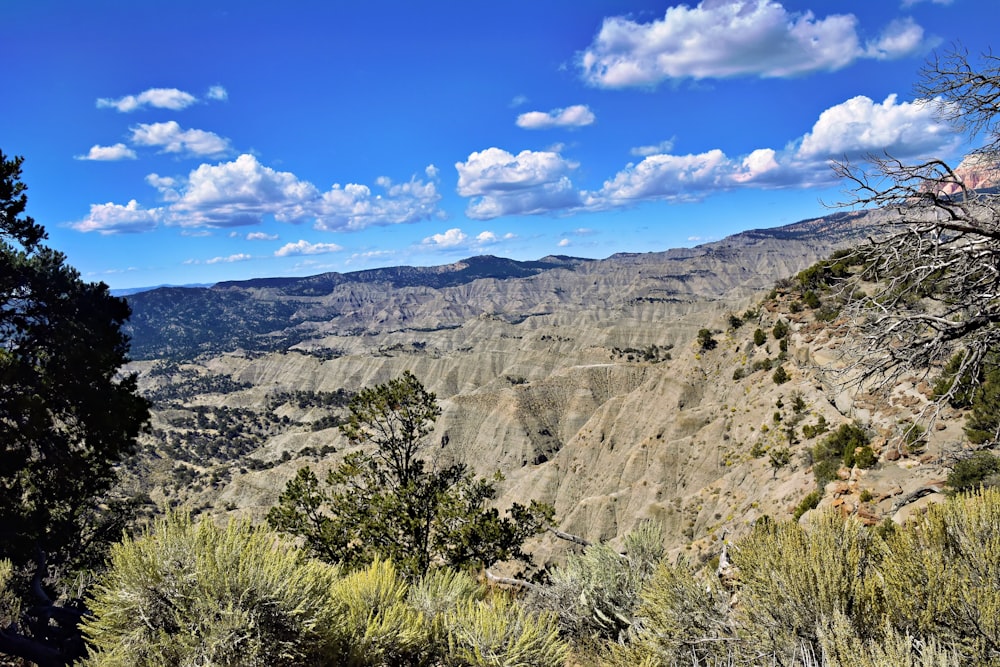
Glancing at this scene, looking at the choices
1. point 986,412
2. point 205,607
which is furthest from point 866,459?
point 205,607

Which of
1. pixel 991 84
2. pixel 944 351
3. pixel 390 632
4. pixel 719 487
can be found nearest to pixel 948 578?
pixel 944 351

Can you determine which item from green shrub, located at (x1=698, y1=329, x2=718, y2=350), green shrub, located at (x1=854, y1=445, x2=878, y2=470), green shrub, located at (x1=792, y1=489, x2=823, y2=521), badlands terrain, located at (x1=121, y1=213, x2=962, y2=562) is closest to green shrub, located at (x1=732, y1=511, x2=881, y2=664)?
badlands terrain, located at (x1=121, y1=213, x2=962, y2=562)

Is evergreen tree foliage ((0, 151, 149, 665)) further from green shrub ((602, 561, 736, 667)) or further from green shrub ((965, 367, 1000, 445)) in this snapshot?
green shrub ((965, 367, 1000, 445))

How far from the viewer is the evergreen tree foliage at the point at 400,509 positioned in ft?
50.9

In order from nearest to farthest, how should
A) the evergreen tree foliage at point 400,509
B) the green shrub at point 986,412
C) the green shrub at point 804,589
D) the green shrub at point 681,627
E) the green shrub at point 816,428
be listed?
the green shrub at point 804,589 < the green shrub at point 681,627 < the green shrub at point 986,412 < the evergreen tree foliage at point 400,509 < the green shrub at point 816,428

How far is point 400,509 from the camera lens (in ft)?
51.9

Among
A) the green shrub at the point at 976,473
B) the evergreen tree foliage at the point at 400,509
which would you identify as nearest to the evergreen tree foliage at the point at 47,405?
the evergreen tree foliage at the point at 400,509

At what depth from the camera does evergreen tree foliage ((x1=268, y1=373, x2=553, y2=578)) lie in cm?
1552

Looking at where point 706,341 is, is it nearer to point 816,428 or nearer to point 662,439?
point 662,439

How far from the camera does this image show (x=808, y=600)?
22.4ft

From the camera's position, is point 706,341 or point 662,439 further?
point 706,341

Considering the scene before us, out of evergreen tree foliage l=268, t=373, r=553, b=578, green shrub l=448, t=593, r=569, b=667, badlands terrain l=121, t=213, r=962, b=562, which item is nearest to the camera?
green shrub l=448, t=593, r=569, b=667

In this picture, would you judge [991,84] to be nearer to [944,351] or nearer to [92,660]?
[944,351]

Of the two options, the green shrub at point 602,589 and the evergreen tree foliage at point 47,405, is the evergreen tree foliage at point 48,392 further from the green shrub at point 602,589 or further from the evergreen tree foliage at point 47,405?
the green shrub at point 602,589
